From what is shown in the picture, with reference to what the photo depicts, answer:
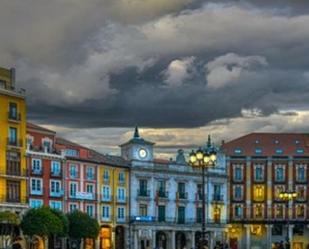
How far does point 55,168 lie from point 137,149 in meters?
18.4

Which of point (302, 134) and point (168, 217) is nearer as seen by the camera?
point (168, 217)

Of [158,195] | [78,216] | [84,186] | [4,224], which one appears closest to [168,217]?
[158,195]

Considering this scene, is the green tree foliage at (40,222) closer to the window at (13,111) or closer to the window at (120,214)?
the window at (13,111)

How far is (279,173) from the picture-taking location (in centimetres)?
14500

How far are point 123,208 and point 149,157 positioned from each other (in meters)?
8.37

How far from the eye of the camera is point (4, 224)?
95.9 metres

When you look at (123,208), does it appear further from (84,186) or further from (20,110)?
(20,110)

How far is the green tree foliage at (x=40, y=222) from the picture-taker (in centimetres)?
9488

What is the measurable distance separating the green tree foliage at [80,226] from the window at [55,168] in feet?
22.9

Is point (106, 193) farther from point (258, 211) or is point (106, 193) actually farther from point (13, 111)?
point (258, 211)

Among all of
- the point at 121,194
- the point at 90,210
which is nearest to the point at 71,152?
the point at 90,210

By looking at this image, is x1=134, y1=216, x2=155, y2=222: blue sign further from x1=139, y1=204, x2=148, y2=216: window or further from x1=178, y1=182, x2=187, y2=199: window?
x1=178, y1=182, x2=187, y2=199: window

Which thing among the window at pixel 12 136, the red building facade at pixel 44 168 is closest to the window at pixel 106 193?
the red building facade at pixel 44 168

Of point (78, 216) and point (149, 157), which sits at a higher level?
point (149, 157)
